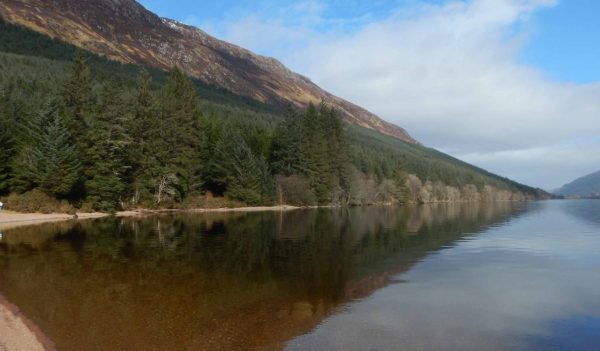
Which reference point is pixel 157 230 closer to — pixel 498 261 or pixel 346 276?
pixel 346 276

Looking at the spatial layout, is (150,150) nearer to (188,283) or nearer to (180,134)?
(180,134)

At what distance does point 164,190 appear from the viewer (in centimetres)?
8419

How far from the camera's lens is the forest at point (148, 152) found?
2574 inches

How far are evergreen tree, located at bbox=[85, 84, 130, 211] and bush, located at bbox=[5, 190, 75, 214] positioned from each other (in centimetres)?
487

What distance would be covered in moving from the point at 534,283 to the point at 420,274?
5848 millimetres

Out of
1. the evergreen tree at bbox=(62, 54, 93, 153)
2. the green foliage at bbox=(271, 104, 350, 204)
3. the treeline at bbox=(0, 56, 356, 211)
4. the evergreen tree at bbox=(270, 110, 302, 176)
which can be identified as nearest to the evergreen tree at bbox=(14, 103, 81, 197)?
the treeline at bbox=(0, 56, 356, 211)

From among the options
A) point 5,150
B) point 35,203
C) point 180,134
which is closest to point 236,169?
point 180,134

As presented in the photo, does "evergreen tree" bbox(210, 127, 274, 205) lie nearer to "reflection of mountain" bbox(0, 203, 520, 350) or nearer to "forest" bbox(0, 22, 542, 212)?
"forest" bbox(0, 22, 542, 212)

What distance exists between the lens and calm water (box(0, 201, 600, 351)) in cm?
1533

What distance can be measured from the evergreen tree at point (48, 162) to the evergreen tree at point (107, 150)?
11.0 ft

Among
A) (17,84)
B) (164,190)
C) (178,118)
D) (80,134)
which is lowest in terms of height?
(164,190)

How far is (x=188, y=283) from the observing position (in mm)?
23453

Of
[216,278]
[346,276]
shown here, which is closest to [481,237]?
[346,276]

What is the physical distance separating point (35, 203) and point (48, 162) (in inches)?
222
